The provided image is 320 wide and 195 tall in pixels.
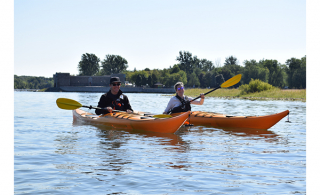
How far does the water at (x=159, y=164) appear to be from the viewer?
4.26 metres

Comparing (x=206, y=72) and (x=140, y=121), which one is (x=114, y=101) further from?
(x=206, y=72)

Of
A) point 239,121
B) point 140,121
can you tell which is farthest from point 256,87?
point 140,121

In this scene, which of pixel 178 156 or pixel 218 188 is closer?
pixel 218 188

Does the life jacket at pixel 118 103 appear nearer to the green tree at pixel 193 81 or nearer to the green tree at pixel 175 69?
the green tree at pixel 193 81

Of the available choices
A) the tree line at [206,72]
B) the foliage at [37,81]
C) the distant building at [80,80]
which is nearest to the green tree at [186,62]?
the tree line at [206,72]

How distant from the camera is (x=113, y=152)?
255 inches

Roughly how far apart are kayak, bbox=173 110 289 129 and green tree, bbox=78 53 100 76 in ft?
373

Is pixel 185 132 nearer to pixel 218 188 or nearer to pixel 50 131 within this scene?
pixel 50 131

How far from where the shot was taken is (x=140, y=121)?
29.5 feet

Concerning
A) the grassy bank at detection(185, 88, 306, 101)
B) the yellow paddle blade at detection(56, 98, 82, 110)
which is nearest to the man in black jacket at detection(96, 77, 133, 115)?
the yellow paddle blade at detection(56, 98, 82, 110)

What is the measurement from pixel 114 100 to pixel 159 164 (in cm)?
479

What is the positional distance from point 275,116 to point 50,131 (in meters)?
6.33

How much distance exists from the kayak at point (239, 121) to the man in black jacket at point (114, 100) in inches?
80.6

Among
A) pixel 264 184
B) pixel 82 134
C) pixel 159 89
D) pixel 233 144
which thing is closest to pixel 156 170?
pixel 264 184
